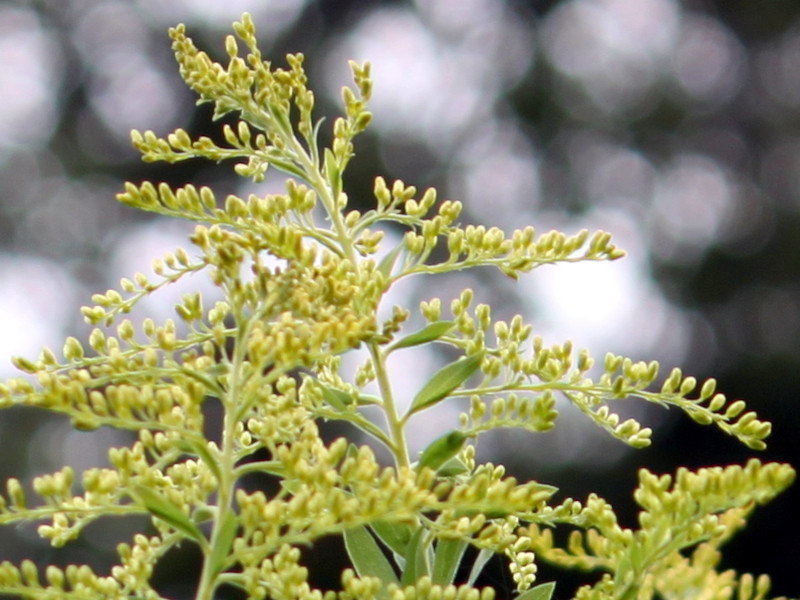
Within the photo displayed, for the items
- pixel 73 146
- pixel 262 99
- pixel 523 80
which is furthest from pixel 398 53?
pixel 262 99

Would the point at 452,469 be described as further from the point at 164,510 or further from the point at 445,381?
the point at 164,510

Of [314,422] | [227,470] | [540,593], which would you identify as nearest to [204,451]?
[227,470]

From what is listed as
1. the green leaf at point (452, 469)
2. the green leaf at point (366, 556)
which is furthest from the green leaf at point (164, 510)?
the green leaf at point (452, 469)

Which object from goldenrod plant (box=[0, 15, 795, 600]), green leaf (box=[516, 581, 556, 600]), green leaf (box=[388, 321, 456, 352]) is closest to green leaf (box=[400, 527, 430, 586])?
goldenrod plant (box=[0, 15, 795, 600])

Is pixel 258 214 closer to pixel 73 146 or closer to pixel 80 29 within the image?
pixel 73 146

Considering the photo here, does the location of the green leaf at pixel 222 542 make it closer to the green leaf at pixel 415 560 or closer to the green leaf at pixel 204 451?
the green leaf at pixel 204 451
